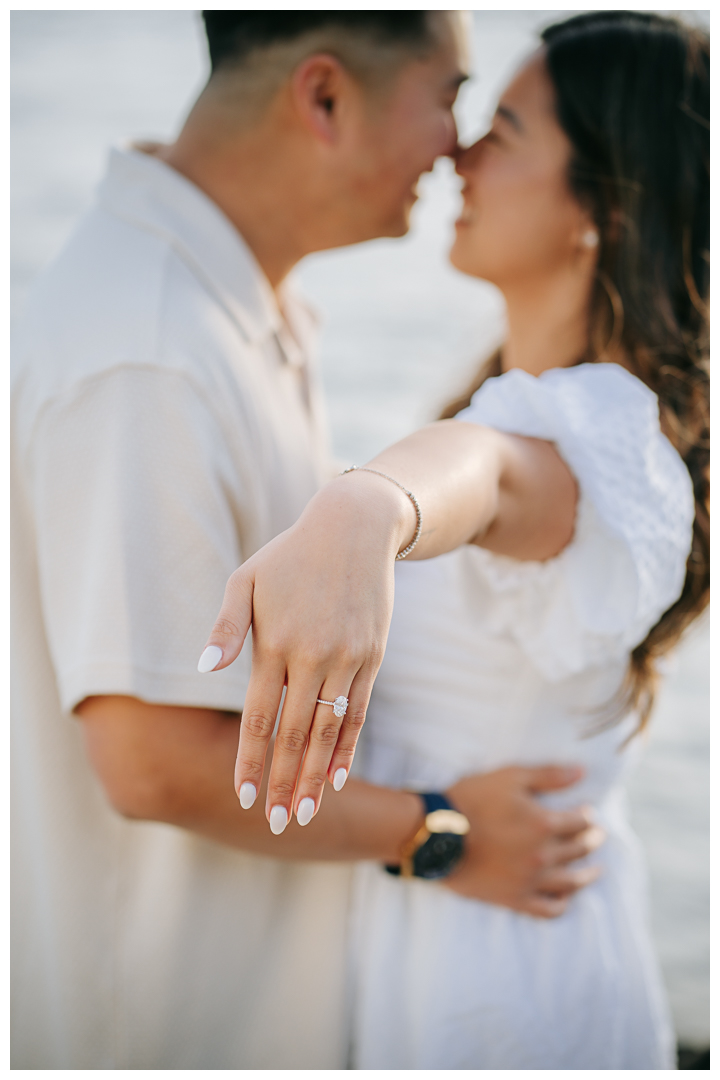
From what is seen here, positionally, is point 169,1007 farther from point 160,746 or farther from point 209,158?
point 209,158

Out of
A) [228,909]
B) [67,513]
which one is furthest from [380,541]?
[228,909]

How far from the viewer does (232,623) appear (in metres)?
0.74

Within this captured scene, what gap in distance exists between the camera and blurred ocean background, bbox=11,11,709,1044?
4.19 m

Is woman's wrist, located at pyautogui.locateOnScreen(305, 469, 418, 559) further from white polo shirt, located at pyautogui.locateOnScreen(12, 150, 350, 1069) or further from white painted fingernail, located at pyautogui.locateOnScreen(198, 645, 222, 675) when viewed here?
white polo shirt, located at pyautogui.locateOnScreen(12, 150, 350, 1069)

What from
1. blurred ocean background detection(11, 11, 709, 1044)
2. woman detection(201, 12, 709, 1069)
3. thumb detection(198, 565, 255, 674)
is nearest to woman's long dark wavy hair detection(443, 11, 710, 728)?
woman detection(201, 12, 709, 1069)

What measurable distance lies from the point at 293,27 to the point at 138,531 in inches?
41.1

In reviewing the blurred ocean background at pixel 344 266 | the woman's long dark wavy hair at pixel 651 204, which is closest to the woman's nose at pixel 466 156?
the woman's long dark wavy hair at pixel 651 204

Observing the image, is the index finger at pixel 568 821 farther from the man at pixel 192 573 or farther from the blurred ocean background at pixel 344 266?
the blurred ocean background at pixel 344 266

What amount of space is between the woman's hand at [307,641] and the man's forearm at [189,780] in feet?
1.70

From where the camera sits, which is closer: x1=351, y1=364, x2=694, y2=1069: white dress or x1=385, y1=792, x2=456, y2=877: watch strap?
x1=351, y1=364, x2=694, y2=1069: white dress

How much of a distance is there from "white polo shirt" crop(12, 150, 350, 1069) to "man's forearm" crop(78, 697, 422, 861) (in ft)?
0.16

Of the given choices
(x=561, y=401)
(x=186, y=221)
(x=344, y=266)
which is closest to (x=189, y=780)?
(x=561, y=401)

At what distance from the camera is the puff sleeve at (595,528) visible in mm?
1259

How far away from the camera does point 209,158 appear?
5.37 feet
